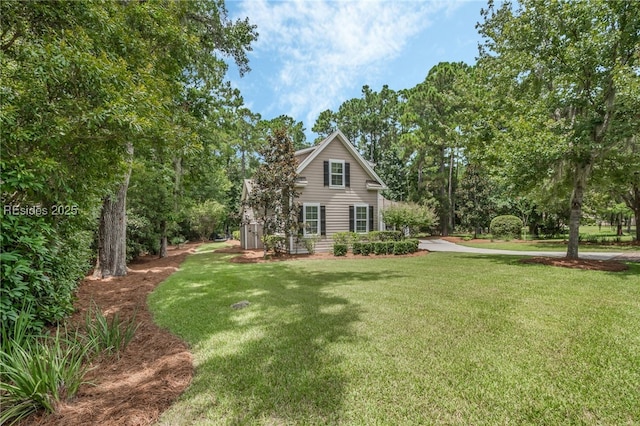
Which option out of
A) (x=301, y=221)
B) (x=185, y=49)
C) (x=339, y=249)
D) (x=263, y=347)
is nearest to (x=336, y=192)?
(x=301, y=221)

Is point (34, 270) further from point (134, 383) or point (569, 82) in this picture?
point (569, 82)

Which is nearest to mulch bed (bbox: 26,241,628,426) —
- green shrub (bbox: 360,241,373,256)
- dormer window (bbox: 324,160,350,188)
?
green shrub (bbox: 360,241,373,256)

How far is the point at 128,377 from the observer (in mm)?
3244

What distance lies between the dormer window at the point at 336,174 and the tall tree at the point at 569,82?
7860 millimetres

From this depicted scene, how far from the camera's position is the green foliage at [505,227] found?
22.4 metres

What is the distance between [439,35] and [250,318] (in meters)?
11.7

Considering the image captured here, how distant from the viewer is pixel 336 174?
16.6 meters

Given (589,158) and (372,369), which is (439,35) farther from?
(372,369)

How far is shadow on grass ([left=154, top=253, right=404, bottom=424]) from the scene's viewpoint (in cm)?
267

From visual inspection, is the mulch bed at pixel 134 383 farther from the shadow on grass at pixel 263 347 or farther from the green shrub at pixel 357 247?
the green shrub at pixel 357 247

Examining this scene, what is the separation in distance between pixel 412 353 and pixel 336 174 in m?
13.6

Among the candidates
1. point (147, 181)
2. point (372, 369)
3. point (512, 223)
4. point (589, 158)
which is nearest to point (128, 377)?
point (372, 369)

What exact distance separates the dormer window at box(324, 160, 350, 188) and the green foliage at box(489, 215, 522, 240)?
46.3ft

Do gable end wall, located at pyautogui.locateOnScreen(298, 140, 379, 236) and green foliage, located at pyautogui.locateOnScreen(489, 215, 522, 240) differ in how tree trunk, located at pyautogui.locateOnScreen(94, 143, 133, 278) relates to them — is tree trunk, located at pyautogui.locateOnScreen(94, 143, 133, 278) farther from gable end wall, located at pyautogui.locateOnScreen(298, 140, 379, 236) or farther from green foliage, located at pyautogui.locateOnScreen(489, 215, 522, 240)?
green foliage, located at pyautogui.locateOnScreen(489, 215, 522, 240)
